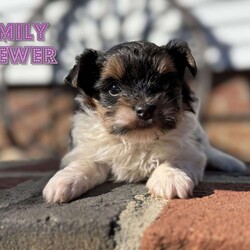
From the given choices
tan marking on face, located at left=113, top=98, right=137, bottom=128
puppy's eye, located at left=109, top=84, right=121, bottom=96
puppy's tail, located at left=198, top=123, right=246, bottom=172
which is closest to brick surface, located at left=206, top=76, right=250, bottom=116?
puppy's tail, located at left=198, top=123, right=246, bottom=172

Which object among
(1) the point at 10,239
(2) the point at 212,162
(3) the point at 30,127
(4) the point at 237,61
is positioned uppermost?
(4) the point at 237,61

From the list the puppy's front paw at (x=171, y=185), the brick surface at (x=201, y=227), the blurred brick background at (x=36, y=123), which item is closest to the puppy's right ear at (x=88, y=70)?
the puppy's front paw at (x=171, y=185)

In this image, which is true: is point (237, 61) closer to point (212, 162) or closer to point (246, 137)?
point (246, 137)

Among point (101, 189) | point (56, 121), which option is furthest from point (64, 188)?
point (56, 121)

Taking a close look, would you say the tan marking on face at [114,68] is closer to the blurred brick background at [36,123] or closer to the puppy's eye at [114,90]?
the puppy's eye at [114,90]

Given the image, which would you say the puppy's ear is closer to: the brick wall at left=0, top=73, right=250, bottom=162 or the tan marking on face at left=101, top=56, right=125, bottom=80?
the tan marking on face at left=101, top=56, right=125, bottom=80

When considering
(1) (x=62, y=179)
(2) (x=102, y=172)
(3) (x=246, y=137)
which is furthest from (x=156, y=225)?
(3) (x=246, y=137)
